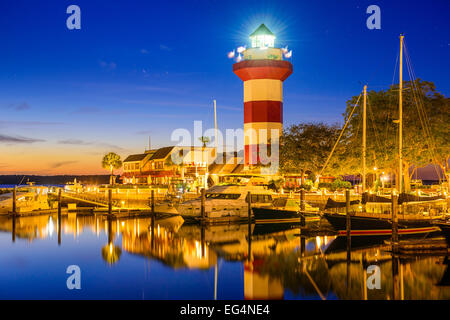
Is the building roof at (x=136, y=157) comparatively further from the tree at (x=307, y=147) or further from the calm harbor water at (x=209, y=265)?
the calm harbor water at (x=209, y=265)

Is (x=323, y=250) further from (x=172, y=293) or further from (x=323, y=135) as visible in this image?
(x=323, y=135)

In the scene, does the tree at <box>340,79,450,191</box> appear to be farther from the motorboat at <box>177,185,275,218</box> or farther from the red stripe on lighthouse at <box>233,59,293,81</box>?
the red stripe on lighthouse at <box>233,59,293,81</box>

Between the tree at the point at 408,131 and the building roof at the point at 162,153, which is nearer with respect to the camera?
the tree at the point at 408,131

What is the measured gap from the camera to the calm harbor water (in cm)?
1738

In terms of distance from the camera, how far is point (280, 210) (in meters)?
32.8

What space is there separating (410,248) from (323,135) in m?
26.6

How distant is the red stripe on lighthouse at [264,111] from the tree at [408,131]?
1208 centimetres

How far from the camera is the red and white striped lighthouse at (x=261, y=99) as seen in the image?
→ 51.6 m

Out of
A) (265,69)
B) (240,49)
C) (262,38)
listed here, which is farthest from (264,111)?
(262,38)

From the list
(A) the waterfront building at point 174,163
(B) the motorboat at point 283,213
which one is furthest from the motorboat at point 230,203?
(A) the waterfront building at point 174,163

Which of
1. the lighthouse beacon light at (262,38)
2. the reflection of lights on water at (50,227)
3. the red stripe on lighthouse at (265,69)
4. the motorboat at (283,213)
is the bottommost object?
the reflection of lights on water at (50,227)

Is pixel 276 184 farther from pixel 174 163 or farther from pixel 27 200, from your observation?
pixel 174 163

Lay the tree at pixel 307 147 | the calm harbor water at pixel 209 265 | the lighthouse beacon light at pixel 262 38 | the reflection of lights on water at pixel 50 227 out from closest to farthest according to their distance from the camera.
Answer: the calm harbor water at pixel 209 265
the reflection of lights on water at pixel 50 227
the tree at pixel 307 147
the lighthouse beacon light at pixel 262 38

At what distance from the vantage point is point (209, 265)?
2194 centimetres
